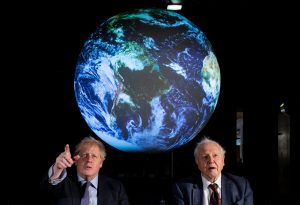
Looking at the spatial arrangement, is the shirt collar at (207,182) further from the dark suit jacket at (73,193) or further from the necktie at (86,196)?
the necktie at (86,196)

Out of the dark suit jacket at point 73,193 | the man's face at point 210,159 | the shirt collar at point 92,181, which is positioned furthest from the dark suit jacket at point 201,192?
the shirt collar at point 92,181

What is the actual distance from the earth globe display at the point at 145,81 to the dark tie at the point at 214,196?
54 centimetres

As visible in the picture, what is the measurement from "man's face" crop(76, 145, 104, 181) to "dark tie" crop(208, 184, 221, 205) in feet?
2.79

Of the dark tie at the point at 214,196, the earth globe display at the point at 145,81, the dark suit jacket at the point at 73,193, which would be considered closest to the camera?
the dark suit jacket at the point at 73,193

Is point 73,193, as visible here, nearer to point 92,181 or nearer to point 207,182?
point 92,181

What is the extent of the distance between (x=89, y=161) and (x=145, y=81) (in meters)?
0.78

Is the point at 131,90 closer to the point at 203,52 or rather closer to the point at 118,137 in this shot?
the point at 118,137

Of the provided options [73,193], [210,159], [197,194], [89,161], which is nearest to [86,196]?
[73,193]

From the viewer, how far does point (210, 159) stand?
3.18 m

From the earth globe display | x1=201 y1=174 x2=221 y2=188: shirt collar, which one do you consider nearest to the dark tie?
x1=201 y1=174 x2=221 y2=188: shirt collar

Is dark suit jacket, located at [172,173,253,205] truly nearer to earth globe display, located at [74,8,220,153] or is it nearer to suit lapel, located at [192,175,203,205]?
suit lapel, located at [192,175,203,205]

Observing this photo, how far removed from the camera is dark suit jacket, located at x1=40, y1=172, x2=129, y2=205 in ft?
10.2

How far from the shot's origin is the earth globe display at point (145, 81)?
346cm

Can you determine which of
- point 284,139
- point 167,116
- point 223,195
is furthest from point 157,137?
point 284,139
